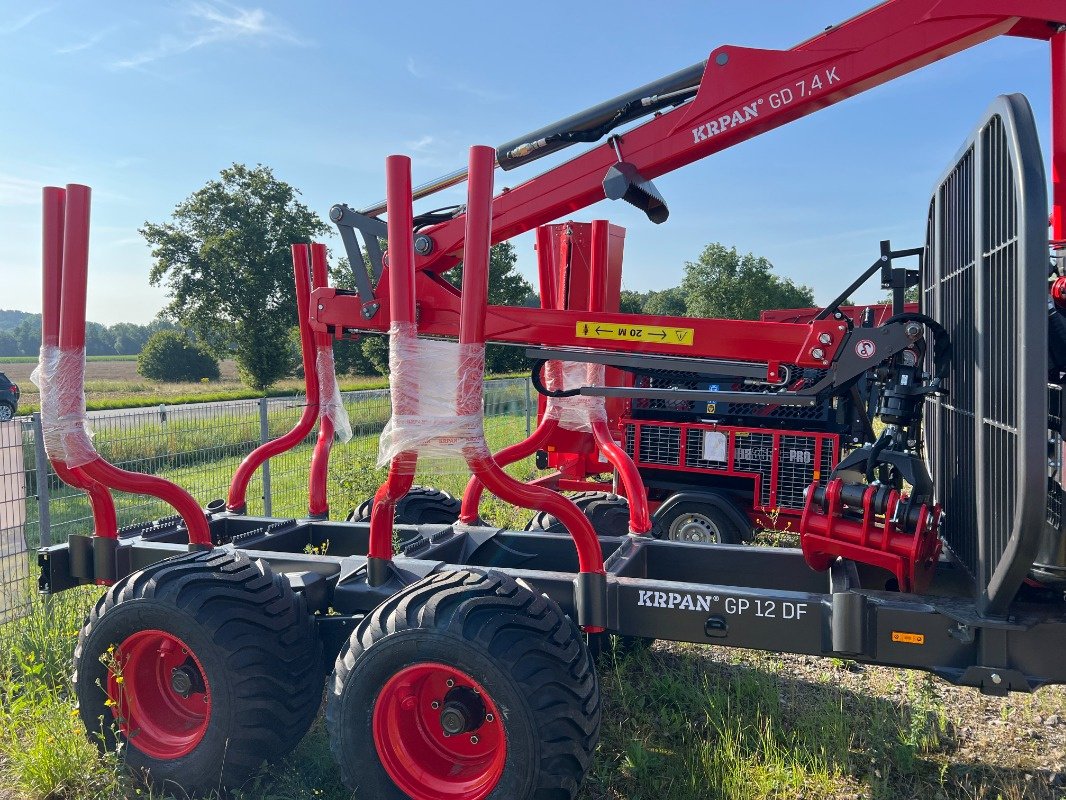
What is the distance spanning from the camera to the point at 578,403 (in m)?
5.06

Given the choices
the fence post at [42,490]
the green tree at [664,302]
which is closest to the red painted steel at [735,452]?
the fence post at [42,490]

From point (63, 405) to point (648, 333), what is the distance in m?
2.92

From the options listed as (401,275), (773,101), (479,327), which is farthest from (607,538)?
(773,101)

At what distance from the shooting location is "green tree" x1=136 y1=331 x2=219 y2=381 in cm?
6138

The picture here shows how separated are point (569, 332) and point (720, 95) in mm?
1495

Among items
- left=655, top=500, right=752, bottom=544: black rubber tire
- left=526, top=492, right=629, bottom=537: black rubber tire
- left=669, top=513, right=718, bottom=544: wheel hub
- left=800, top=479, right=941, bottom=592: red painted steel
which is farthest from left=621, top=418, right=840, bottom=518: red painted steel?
left=800, top=479, right=941, bottom=592: red painted steel

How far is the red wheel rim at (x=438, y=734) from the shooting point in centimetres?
319

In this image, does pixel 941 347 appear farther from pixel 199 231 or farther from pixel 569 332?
pixel 199 231

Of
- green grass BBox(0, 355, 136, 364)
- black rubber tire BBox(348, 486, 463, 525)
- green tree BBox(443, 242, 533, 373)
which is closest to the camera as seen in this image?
black rubber tire BBox(348, 486, 463, 525)

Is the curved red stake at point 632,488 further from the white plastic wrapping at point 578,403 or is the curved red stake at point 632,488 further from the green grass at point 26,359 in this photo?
the green grass at point 26,359

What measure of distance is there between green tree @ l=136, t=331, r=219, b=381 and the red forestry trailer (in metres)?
62.1

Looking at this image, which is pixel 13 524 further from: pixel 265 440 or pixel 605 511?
pixel 605 511

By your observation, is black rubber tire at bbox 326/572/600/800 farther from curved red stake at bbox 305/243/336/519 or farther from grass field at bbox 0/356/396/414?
grass field at bbox 0/356/396/414

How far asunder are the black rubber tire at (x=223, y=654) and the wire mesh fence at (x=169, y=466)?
243 cm
